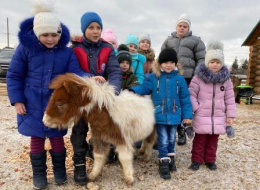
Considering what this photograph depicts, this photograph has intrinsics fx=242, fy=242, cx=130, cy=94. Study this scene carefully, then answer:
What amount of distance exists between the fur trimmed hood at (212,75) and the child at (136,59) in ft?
3.38

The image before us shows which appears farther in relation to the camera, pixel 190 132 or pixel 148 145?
pixel 148 145

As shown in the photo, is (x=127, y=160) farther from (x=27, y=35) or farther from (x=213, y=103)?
(x=27, y=35)

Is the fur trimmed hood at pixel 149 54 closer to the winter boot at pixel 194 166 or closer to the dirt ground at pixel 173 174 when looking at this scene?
the dirt ground at pixel 173 174

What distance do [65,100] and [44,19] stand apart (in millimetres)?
980

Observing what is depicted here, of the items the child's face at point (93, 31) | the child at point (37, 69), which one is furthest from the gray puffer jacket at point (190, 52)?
the child at point (37, 69)

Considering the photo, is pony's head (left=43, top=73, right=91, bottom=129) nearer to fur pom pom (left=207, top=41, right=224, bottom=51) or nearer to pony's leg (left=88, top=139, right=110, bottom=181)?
pony's leg (left=88, top=139, right=110, bottom=181)

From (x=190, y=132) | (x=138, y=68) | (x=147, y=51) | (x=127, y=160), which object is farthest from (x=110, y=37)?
(x=127, y=160)

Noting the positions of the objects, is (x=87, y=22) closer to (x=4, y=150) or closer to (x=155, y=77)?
(x=155, y=77)

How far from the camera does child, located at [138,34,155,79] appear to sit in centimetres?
512

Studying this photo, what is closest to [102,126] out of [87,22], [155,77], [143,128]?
[143,128]

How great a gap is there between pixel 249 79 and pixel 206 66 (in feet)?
35.1

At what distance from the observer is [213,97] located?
149 inches

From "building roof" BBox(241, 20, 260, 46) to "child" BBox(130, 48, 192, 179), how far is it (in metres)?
10.3

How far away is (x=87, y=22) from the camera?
324 cm
